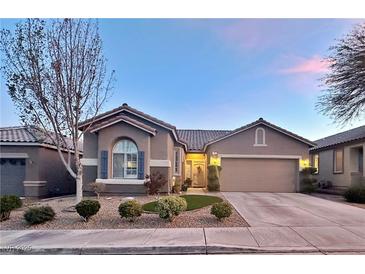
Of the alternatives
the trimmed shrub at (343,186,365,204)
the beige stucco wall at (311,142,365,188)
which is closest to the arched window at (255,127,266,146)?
the beige stucco wall at (311,142,365,188)

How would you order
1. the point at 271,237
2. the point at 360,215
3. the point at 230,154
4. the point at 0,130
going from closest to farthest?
the point at 271,237, the point at 360,215, the point at 0,130, the point at 230,154

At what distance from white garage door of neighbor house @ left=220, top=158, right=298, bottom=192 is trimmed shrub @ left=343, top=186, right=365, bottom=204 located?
17.4 ft

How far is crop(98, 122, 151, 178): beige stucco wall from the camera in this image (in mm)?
16594

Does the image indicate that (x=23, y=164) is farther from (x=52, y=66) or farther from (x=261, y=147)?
(x=261, y=147)

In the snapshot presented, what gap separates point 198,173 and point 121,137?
10.8 metres

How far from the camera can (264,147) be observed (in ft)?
70.1

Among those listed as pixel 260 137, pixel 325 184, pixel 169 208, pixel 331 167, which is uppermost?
pixel 260 137

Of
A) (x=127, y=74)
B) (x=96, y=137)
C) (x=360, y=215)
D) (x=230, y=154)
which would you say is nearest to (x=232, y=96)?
(x=230, y=154)

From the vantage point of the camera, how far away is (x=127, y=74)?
50.5 ft

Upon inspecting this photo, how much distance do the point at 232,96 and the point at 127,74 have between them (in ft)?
22.6

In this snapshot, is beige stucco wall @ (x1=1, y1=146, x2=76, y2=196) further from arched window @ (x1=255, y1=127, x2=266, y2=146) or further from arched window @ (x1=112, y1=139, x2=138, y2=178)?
arched window @ (x1=255, y1=127, x2=266, y2=146)

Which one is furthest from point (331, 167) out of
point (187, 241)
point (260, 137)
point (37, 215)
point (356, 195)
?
point (37, 215)

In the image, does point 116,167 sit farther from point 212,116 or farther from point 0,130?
point 212,116

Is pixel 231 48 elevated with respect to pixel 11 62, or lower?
elevated
